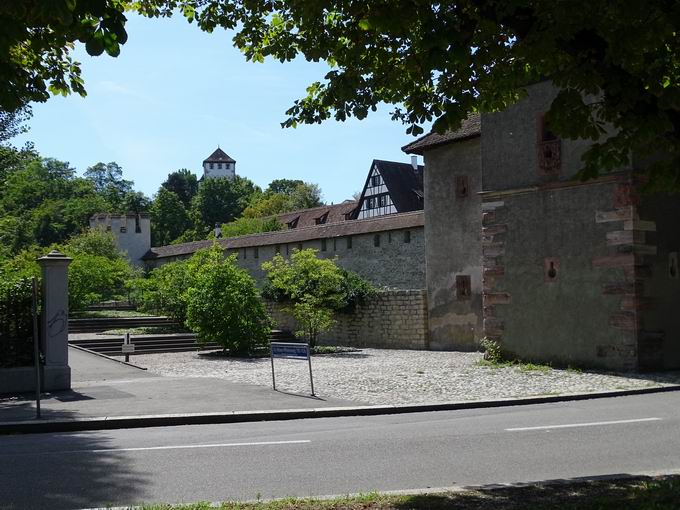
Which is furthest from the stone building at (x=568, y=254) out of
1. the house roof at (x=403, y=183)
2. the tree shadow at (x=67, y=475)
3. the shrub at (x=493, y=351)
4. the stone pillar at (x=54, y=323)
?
the house roof at (x=403, y=183)

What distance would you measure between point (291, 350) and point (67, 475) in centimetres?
719

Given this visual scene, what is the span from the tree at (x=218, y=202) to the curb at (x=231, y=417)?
3771 inches

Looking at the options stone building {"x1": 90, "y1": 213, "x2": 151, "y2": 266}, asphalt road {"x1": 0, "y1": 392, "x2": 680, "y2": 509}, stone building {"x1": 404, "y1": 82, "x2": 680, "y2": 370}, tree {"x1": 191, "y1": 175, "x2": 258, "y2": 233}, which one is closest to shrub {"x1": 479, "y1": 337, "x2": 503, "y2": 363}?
stone building {"x1": 404, "y1": 82, "x2": 680, "y2": 370}

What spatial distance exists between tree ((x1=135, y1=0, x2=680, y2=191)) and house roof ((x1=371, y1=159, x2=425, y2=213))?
1918 inches

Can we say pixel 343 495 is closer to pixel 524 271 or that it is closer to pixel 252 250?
pixel 524 271

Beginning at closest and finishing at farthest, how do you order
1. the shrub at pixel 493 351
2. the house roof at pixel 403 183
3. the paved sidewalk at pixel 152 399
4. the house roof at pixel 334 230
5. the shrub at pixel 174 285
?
the paved sidewalk at pixel 152 399 < the shrub at pixel 493 351 < the house roof at pixel 334 230 < the shrub at pixel 174 285 < the house roof at pixel 403 183

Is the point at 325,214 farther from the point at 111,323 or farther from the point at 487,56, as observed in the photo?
the point at 487,56

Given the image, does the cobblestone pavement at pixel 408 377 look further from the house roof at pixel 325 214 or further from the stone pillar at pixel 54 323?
the house roof at pixel 325 214

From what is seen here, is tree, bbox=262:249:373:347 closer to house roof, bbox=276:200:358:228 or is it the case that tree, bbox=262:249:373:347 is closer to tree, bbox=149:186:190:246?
house roof, bbox=276:200:358:228

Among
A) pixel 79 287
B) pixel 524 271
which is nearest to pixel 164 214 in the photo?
pixel 79 287

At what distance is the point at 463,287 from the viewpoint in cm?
2606

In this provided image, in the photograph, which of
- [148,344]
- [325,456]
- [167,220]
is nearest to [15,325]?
[325,456]

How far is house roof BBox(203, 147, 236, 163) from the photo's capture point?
15488 centimetres

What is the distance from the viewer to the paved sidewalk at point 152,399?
12.1 m
